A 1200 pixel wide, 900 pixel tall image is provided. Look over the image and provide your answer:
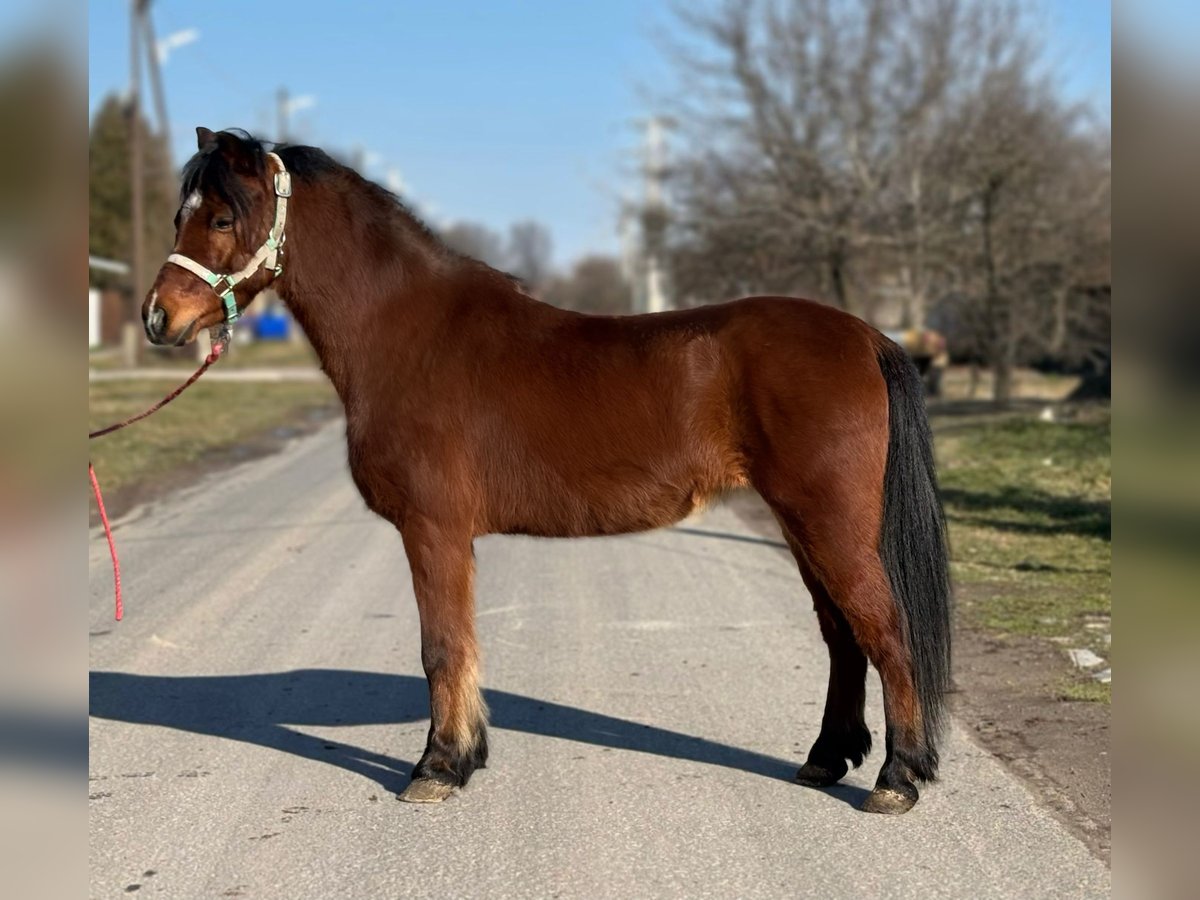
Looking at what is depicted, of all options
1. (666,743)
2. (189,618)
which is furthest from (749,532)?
(666,743)

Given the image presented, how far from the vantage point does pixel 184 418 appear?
2284 cm

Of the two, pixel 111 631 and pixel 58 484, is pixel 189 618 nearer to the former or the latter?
pixel 111 631

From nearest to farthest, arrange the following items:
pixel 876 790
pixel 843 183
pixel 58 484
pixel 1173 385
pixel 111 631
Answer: pixel 1173 385 < pixel 58 484 < pixel 876 790 < pixel 111 631 < pixel 843 183

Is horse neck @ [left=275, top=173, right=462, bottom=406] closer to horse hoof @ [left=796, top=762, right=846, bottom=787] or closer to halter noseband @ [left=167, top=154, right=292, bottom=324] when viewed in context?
halter noseband @ [left=167, top=154, right=292, bottom=324]

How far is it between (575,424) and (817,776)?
1.68 meters

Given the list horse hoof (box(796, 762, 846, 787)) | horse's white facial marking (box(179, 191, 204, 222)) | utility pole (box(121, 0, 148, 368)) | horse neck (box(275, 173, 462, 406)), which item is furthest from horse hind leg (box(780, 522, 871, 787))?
utility pole (box(121, 0, 148, 368))

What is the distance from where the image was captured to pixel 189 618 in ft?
26.3

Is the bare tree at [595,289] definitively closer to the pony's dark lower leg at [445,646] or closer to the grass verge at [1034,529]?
the grass verge at [1034,529]

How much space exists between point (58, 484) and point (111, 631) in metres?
5.41

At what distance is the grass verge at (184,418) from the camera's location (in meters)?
16.7

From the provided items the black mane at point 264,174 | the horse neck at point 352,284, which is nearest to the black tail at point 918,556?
the black mane at point 264,174

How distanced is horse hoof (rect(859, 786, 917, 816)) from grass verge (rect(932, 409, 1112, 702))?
178 centimetres

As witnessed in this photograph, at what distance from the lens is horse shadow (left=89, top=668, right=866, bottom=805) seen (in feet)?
17.9

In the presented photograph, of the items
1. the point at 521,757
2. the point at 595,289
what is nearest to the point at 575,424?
the point at 521,757
